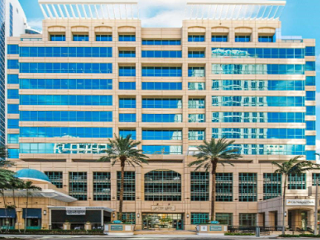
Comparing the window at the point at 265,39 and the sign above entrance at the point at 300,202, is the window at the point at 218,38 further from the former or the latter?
the sign above entrance at the point at 300,202

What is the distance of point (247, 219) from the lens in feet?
291

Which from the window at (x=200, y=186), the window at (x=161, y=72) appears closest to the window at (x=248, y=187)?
the window at (x=200, y=186)

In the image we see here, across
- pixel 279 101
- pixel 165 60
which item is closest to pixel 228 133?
pixel 279 101

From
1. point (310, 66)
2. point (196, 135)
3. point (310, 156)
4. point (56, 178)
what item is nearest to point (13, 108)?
point (56, 178)

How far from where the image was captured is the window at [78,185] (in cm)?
8975

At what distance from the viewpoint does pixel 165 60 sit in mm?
96750

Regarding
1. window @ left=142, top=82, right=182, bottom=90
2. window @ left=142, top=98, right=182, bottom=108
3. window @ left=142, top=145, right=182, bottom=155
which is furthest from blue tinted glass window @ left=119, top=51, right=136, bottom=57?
window @ left=142, top=145, right=182, bottom=155

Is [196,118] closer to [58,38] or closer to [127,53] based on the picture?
[127,53]

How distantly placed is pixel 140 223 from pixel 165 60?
35286mm

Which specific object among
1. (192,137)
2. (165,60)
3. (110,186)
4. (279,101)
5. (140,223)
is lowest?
(140,223)

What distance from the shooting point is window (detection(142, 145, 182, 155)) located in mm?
94562

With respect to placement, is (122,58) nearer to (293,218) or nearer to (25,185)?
(25,185)

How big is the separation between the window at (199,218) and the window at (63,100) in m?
29.8

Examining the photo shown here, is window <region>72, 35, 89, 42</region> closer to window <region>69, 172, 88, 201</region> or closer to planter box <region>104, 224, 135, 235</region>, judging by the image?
window <region>69, 172, 88, 201</region>
